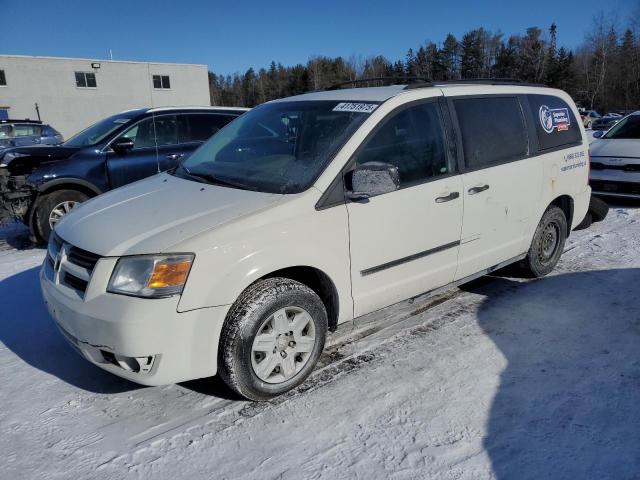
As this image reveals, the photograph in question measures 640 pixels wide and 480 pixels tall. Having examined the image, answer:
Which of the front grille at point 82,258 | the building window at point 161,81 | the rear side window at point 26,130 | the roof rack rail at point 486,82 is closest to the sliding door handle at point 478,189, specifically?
the roof rack rail at point 486,82

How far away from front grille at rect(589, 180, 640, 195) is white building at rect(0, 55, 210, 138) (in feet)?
97.3

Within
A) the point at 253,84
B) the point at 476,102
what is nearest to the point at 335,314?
the point at 476,102

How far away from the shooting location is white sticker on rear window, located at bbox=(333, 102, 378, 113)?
3.29 m

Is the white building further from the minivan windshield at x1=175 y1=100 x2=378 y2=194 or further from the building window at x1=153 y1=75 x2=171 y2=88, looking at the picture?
the minivan windshield at x1=175 y1=100 x2=378 y2=194

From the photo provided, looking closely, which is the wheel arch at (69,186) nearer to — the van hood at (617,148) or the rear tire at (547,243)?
the rear tire at (547,243)

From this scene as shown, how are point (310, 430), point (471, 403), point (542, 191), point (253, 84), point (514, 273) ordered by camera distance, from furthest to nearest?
point (253, 84), point (514, 273), point (542, 191), point (471, 403), point (310, 430)

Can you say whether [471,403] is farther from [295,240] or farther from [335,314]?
[295,240]

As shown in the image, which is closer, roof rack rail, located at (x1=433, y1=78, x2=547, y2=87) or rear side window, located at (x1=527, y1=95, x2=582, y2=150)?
roof rack rail, located at (x1=433, y1=78, x2=547, y2=87)

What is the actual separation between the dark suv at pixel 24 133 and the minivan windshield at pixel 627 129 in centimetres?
1626

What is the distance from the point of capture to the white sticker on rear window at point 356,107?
10.8 ft

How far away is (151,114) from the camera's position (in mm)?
6723

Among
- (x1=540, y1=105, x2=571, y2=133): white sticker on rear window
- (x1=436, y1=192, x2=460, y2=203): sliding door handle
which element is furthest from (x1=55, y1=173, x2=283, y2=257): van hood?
(x1=540, y1=105, x2=571, y2=133): white sticker on rear window

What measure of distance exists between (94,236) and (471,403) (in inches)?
93.5

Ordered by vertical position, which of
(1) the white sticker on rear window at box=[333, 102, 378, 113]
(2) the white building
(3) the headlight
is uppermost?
(2) the white building
